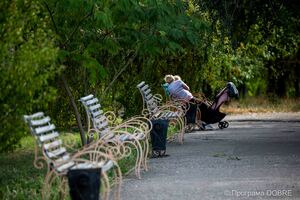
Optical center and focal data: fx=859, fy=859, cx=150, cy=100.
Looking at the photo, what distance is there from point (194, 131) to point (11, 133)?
1221 cm

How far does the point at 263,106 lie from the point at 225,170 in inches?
832

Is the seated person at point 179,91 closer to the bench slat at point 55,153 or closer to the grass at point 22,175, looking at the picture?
the grass at point 22,175

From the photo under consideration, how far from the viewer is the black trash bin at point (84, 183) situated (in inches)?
299

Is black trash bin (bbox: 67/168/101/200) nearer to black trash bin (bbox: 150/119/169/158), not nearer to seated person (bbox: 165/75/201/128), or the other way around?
black trash bin (bbox: 150/119/169/158)

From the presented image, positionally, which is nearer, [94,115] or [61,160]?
[61,160]

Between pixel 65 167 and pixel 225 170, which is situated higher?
pixel 65 167

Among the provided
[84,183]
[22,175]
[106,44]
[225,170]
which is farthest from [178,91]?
[84,183]

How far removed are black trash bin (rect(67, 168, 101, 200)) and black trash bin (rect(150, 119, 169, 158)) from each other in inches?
253

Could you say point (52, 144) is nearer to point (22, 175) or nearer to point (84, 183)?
point (84, 183)

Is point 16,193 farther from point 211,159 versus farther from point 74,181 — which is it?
point 211,159

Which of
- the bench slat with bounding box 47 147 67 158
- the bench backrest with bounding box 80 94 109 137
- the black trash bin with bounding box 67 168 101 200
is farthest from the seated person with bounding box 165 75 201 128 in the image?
the black trash bin with bounding box 67 168 101 200

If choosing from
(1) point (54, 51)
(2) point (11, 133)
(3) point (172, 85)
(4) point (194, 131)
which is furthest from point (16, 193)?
(4) point (194, 131)

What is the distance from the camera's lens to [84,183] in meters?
7.63

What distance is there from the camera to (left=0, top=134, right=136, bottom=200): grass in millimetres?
9852
